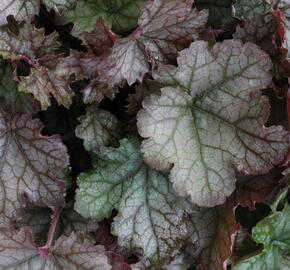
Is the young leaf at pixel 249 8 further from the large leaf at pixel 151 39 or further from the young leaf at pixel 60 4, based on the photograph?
the young leaf at pixel 60 4

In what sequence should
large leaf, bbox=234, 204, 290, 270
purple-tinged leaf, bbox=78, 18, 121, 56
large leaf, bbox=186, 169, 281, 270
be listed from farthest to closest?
large leaf, bbox=234, 204, 290, 270, large leaf, bbox=186, 169, 281, 270, purple-tinged leaf, bbox=78, 18, 121, 56

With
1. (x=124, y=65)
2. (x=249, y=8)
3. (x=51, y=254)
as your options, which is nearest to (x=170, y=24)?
(x=124, y=65)

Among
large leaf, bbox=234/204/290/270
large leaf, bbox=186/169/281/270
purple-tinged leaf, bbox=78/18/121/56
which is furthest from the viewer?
large leaf, bbox=234/204/290/270

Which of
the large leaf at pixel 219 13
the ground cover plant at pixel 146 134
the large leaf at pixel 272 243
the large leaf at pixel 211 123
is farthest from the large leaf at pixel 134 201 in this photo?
the large leaf at pixel 219 13

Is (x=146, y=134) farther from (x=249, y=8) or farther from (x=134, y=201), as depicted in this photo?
(x=249, y=8)

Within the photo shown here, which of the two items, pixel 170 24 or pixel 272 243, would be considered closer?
pixel 170 24

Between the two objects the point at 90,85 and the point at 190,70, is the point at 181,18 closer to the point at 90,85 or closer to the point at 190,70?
the point at 190,70

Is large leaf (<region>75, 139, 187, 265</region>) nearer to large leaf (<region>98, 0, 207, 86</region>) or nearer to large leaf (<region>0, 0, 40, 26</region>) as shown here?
large leaf (<region>98, 0, 207, 86</region>)

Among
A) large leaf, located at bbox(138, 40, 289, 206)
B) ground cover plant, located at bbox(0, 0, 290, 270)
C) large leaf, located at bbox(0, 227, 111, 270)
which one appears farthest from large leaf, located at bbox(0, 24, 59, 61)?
large leaf, located at bbox(0, 227, 111, 270)
